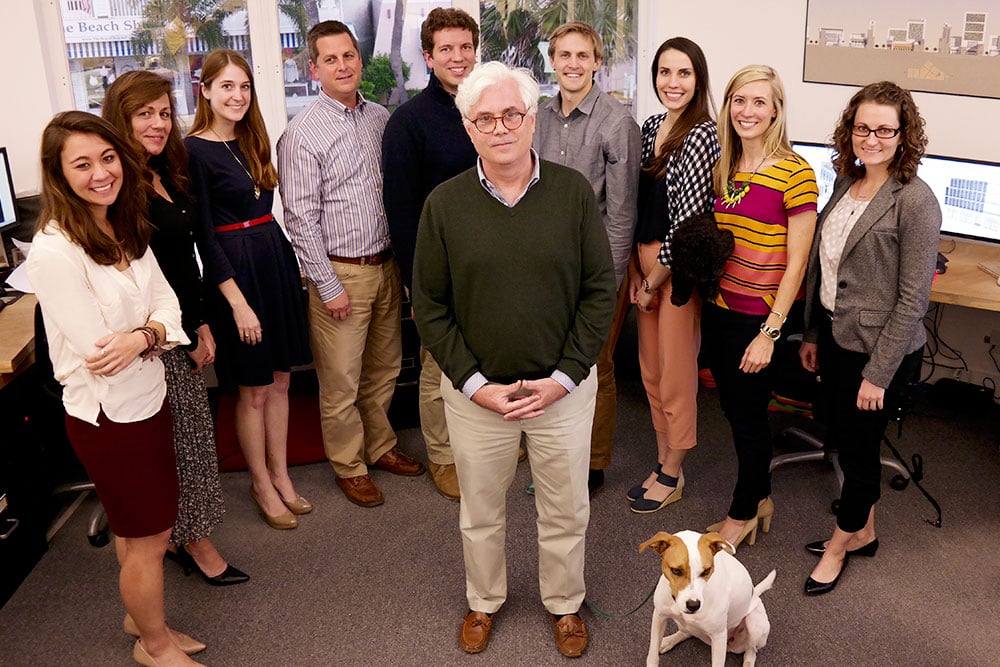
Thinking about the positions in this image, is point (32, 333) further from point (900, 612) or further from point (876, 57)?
point (876, 57)

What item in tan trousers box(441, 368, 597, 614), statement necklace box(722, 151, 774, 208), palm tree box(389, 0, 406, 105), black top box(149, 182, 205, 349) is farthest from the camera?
palm tree box(389, 0, 406, 105)

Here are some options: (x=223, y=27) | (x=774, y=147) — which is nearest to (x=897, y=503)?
(x=774, y=147)

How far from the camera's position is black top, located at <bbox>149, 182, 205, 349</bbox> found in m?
2.32

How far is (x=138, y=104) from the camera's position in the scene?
2.34 m

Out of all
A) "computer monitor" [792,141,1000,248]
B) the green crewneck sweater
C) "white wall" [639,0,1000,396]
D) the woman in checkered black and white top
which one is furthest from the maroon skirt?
"white wall" [639,0,1000,396]

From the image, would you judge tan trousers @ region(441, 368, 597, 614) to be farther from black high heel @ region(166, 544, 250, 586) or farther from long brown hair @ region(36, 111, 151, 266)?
long brown hair @ region(36, 111, 151, 266)

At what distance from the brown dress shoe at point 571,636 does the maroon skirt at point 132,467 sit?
3.46 ft

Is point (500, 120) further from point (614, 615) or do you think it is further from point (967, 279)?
point (967, 279)

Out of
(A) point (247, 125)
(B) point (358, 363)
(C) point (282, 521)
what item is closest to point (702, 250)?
(B) point (358, 363)

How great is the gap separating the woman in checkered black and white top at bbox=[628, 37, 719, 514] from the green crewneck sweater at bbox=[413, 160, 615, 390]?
2.09 ft

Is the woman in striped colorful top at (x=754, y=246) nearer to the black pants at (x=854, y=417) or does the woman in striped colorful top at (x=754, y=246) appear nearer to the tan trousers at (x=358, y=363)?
the black pants at (x=854, y=417)

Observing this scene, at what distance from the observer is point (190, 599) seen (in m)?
2.66

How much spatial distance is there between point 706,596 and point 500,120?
3.96ft

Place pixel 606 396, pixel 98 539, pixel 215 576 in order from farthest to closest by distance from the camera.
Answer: pixel 606 396, pixel 98 539, pixel 215 576
